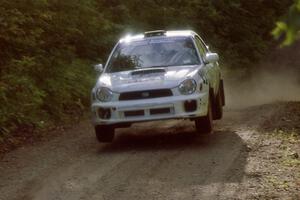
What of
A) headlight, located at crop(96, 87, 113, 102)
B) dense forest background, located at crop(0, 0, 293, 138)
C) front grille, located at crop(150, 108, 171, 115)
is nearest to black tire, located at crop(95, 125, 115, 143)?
headlight, located at crop(96, 87, 113, 102)

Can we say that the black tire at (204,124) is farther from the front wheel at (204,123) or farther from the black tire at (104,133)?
the black tire at (104,133)

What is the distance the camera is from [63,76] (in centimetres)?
Result: 1420

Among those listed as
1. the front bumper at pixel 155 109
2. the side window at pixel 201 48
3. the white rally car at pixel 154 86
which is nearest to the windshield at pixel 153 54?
the white rally car at pixel 154 86

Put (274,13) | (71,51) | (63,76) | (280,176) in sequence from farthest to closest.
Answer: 1. (274,13)
2. (71,51)
3. (63,76)
4. (280,176)

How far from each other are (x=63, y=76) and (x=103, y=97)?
5457mm

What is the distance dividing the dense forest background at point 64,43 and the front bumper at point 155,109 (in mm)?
2727

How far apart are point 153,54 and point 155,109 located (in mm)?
1676

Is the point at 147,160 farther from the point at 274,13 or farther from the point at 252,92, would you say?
the point at 274,13

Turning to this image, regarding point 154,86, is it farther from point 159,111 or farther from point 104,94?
point 104,94

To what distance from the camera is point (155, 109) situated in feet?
28.4

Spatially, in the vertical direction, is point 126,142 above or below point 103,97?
below

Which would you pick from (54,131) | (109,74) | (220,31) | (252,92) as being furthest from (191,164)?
(220,31)

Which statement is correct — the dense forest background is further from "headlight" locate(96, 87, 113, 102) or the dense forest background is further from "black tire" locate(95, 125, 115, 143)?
"headlight" locate(96, 87, 113, 102)

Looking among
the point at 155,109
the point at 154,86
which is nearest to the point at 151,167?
the point at 155,109
